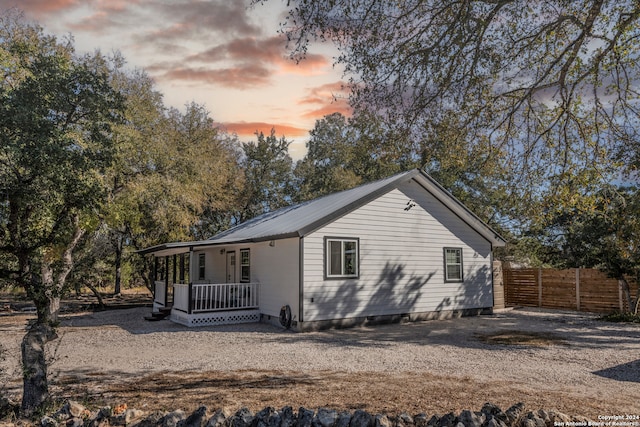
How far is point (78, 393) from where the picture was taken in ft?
20.4

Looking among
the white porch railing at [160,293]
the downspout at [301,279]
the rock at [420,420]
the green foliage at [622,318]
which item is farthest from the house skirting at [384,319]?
the rock at [420,420]

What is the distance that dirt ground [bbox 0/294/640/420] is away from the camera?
5613 mm

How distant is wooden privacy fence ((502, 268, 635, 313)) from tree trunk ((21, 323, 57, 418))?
17.6 m

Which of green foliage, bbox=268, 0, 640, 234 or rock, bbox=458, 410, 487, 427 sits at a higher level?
green foliage, bbox=268, 0, 640, 234

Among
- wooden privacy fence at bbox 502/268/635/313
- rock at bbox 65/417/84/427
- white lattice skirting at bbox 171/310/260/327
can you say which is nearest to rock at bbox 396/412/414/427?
rock at bbox 65/417/84/427

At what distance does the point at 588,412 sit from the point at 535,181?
5366 mm

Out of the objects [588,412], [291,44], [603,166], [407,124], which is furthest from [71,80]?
[603,166]

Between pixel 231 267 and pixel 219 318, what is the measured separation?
3.54 meters

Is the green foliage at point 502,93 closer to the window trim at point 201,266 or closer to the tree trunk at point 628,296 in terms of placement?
the tree trunk at point 628,296

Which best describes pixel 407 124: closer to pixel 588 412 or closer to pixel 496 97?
pixel 496 97

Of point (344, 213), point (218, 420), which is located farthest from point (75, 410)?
point (344, 213)

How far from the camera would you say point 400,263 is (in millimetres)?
14656

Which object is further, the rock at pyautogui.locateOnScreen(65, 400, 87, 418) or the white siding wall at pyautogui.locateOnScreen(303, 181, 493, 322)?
the white siding wall at pyautogui.locateOnScreen(303, 181, 493, 322)

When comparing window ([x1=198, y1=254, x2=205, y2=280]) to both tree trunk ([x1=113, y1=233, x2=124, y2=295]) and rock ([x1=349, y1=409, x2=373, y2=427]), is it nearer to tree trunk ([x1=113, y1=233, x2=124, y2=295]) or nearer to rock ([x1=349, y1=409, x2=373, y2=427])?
tree trunk ([x1=113, y1=233, x2=124, y2=295])
